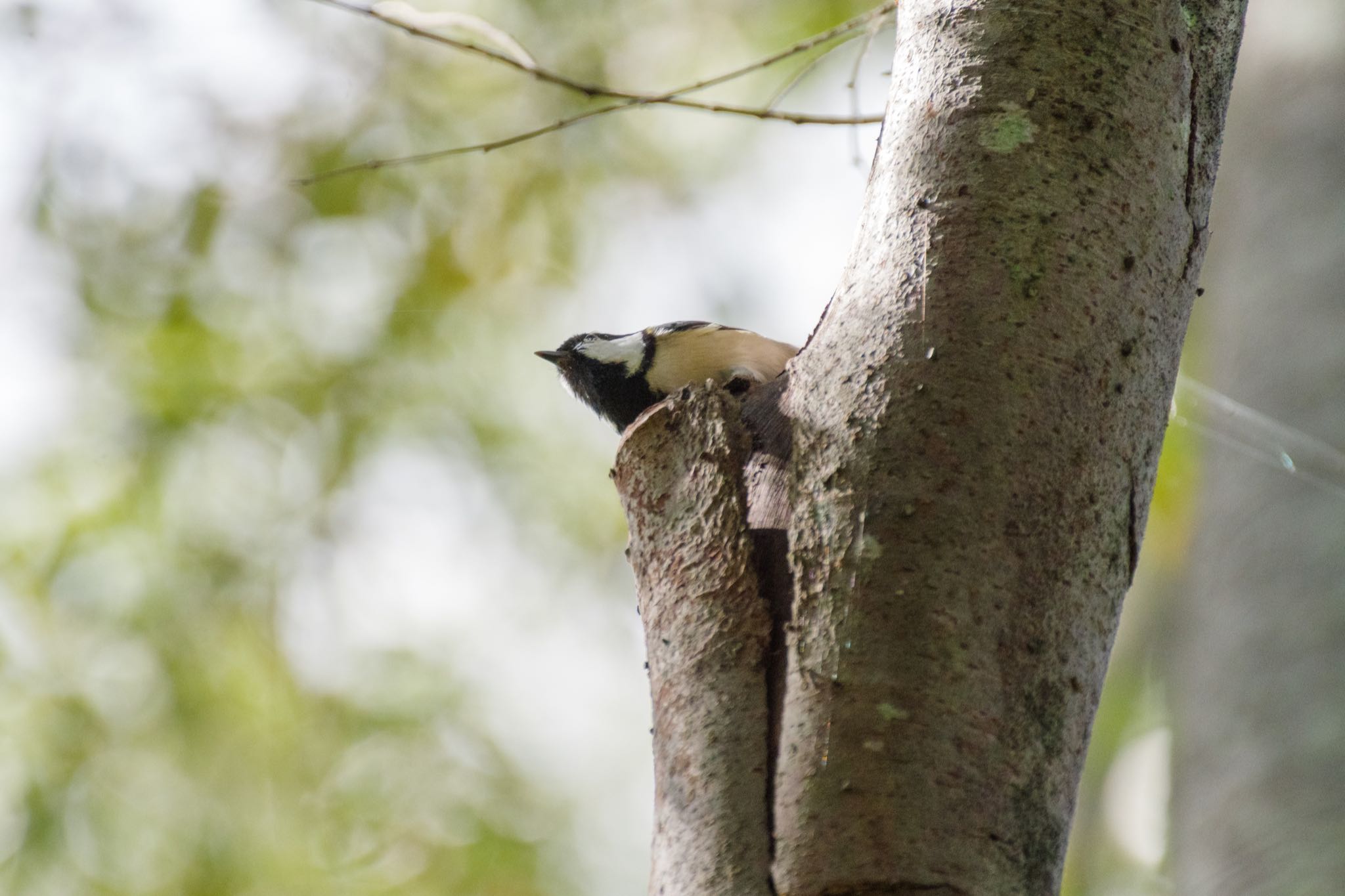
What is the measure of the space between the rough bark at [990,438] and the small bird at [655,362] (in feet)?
3.53

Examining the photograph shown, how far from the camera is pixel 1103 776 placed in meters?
6.34

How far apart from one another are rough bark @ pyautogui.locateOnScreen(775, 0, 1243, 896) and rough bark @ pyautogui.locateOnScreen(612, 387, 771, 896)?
64 millimetres

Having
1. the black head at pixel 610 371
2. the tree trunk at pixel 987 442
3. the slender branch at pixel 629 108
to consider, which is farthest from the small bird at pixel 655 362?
the tree trunk at pixel 987 442

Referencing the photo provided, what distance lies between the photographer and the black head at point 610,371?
3.42m

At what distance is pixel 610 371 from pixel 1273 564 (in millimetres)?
1885

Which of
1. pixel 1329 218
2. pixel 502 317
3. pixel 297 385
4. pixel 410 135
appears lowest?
pixel 1329 218

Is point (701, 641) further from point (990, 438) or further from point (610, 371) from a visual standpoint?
point (610, 371)

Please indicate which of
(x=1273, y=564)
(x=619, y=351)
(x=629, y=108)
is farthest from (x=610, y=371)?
(x=1273, y=564)

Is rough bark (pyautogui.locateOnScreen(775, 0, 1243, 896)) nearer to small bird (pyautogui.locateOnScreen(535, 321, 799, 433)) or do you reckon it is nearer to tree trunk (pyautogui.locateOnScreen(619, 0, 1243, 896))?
tree trunk (pyautogui.locateOnScreen(619, 0, 1243, 896))

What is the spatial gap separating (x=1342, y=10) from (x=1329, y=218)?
665mm

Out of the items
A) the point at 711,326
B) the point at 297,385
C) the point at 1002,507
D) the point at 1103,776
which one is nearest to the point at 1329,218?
the point at 711,326

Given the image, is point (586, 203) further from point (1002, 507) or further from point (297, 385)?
point (1002, 507)

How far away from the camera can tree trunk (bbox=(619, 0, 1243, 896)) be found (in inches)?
53.3

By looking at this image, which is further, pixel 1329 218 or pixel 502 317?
pixel 502 317
